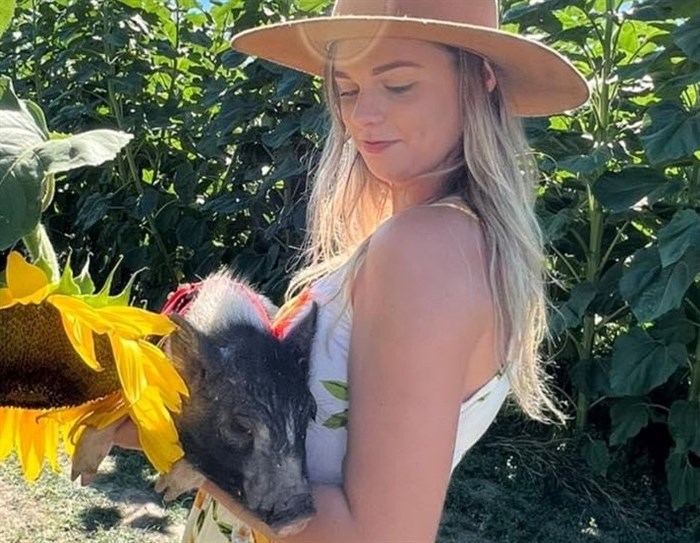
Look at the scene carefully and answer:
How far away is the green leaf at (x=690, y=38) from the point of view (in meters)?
2.69

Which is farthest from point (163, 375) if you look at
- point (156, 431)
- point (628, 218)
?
point (628, 218)

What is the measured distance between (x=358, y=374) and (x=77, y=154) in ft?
1.29

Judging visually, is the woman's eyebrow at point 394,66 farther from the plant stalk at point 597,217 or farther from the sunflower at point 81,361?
the plant stalk at point 597,217

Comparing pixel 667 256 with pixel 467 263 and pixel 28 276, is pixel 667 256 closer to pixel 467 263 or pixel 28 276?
pixel 467 263

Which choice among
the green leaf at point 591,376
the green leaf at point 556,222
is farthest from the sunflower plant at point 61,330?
the green leaf at point 591,376

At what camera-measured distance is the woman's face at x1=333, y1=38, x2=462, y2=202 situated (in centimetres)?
109

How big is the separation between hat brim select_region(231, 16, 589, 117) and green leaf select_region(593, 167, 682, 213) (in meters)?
1.64

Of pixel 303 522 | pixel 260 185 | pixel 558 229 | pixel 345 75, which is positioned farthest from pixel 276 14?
pixel 303 522

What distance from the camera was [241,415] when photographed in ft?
2.85

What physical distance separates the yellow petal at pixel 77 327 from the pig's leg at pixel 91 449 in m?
0.07

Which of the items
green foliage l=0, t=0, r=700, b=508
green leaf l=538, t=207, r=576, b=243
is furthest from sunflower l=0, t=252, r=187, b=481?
green leaf l=538, t=207, r=576, b=243

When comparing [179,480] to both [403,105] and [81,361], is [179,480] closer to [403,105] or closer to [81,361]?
[81,361]

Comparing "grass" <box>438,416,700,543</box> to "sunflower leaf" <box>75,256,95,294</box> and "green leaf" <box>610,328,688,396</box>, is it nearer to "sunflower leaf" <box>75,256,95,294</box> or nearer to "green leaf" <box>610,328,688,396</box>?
"green leaf" <box>610,328,688,396</box>

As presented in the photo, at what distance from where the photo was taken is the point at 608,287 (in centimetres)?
320
